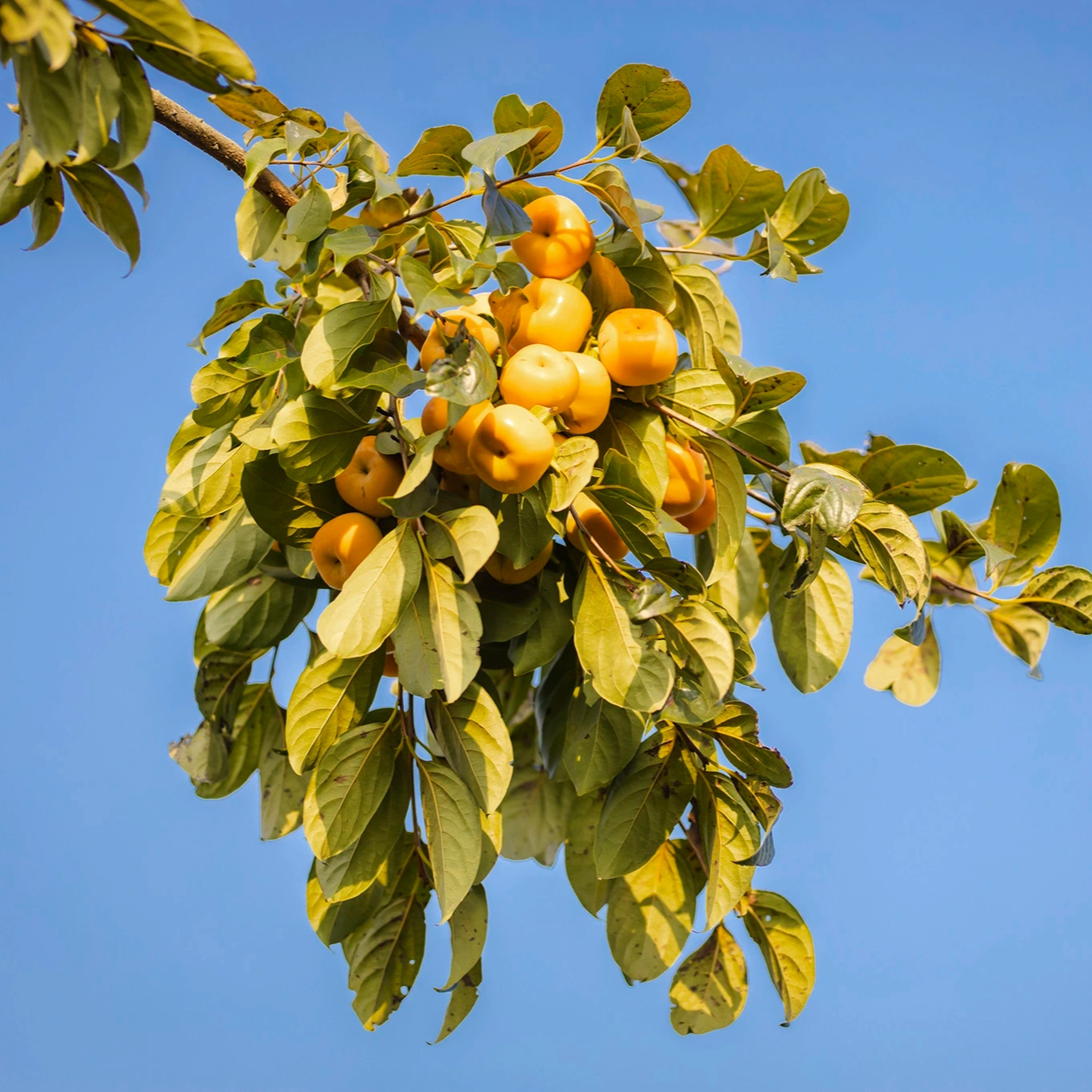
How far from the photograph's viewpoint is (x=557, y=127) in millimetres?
774

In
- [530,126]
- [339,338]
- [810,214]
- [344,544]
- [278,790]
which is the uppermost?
[810,214]

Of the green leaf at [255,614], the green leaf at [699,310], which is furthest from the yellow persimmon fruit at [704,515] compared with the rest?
the green leaf at [255,614]

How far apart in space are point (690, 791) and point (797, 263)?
0.44 m

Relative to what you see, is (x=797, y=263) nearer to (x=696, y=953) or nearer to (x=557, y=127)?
(x=557, y=127)

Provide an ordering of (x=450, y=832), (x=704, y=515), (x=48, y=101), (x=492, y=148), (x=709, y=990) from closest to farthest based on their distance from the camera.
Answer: (x=48, y=101), (x=492, y=148), (x=450, y=832), (x=704, y=515), (x=709, y=990)

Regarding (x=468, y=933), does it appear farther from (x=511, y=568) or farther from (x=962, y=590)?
(x=962, y=590)

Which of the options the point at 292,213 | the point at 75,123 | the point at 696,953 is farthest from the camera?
the point at 696,953

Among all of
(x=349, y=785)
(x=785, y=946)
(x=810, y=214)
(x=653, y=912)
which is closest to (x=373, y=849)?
(x=349, y=785)

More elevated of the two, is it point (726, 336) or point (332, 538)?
point (726, 336)

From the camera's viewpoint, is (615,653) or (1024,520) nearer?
(615,653)

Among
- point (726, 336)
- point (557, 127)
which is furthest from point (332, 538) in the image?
point (726, 336)

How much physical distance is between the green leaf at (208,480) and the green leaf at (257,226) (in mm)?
136

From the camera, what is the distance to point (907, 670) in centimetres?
110

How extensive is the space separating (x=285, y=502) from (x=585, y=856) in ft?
1.55
